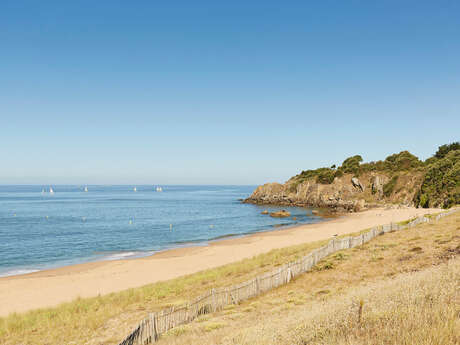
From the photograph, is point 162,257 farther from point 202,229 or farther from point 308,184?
point 308,184

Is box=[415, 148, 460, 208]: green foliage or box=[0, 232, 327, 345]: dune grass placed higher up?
box=[415, 148, 460, 208]: green foliage

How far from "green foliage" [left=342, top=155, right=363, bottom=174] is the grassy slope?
86801mm

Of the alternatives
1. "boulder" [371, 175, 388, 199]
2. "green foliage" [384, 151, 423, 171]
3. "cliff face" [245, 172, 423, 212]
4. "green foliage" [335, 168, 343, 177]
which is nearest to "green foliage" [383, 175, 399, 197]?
"cliff face" [245, 172, 423, 212]

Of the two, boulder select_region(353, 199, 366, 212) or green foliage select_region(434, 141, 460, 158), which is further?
green foliage select_region(434, 141, 460, 158)

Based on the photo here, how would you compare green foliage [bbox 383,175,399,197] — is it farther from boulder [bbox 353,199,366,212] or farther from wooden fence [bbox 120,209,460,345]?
wooden fence [bbox 120,209,460,345]

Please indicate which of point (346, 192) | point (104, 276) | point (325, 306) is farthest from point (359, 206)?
point (325, 306)

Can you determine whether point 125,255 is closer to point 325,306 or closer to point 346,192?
point 325,306

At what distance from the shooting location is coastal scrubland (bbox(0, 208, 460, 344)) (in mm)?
5594

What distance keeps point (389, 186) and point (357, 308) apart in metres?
88.4

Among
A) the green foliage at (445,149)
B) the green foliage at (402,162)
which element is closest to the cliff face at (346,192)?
the green foliage at (402,162)

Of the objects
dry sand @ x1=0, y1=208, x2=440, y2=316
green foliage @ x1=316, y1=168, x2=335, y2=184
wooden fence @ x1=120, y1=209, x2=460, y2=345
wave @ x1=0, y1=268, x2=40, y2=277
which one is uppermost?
green foliage @ x1=316, y1=168, x2=335, y2=184

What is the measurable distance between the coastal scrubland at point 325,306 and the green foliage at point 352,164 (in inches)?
3072

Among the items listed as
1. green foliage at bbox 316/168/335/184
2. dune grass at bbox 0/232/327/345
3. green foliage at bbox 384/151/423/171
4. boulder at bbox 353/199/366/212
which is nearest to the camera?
dune grass at bbox 0/232/327/345

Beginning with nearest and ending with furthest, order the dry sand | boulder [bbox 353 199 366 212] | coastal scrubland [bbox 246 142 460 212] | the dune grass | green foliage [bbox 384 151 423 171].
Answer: the dune grass
the dry sand
coastal scrubland [bbox 246 142 460 212]
boulder [bbox 353 199 366 212]
green foliage [bbox 384 151 423 171]
